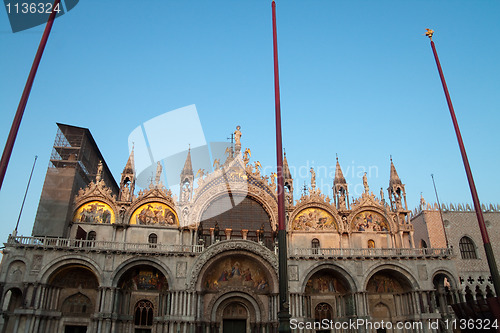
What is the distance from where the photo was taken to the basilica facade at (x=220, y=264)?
2945 cm

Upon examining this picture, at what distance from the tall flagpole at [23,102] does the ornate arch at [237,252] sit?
17661 millimetres

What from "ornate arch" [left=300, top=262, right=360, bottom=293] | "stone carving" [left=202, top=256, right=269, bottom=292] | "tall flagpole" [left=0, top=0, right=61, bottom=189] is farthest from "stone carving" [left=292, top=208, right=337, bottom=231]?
"tall flagpole" [left=0, top=0, right=61, bottom=189]

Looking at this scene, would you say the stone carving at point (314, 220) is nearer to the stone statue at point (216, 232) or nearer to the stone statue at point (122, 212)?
the stone statue at point (216, 232)

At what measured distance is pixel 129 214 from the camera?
111ft

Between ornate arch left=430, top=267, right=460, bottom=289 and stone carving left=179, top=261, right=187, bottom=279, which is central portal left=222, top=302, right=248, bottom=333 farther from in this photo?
ornate arch left=430, top=267, right=460, bottom=289

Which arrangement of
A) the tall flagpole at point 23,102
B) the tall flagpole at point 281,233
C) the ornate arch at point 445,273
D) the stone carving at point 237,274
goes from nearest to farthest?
the tall flagpole at point 281,233, the tall flagpole at point 23,102, the ornate arch at point 445,273, the stone carving at point 237,274

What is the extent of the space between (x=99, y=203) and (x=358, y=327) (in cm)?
2306

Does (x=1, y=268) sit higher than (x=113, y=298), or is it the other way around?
(x=1, y=268)

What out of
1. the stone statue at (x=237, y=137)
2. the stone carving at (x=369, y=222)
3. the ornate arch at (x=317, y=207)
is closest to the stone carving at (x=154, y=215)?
the stone statue at (x=237, y=137)

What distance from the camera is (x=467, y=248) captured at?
129ft

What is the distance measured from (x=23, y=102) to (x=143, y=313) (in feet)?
66.6

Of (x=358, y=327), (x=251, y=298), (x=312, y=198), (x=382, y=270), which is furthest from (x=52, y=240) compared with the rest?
(x=382, y=270)

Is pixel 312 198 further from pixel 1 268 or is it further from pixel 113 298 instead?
pixel 1 268

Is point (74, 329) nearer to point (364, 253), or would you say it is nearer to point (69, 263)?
point (69, 263)
